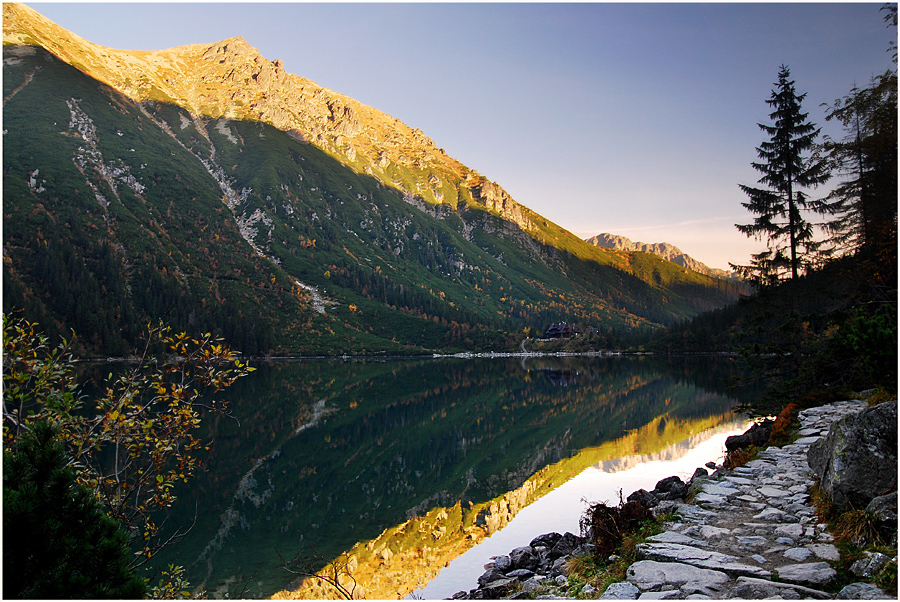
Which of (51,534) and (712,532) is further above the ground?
(51,534)

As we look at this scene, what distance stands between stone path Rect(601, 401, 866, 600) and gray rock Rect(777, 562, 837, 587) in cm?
1

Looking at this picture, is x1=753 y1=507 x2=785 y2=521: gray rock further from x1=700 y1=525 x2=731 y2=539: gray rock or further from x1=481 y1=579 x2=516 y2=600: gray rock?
x1=481 y1=579 x2=516 y2=600: gray rock

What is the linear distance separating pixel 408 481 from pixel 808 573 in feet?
67.2

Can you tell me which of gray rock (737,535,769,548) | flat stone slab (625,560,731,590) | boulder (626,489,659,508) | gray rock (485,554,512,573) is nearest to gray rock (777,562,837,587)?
flat stone slab (625,560,731,590)

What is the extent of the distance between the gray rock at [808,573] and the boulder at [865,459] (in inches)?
73.0

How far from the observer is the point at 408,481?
1026 inches

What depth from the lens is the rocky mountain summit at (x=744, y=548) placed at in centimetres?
757

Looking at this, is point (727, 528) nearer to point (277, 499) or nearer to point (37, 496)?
point (37, 496)

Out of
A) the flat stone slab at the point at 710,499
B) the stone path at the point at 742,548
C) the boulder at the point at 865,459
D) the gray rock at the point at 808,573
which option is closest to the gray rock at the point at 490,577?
the stone path at the point at 742,548

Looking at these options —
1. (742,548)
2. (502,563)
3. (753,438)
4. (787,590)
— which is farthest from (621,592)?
(753,438)

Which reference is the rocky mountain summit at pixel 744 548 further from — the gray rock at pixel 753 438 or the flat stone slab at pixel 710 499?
the gray rock at pixel 753 438

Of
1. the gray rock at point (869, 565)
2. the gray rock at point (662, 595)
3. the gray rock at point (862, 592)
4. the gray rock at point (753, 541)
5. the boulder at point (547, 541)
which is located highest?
the gray rock at point (869, 565)

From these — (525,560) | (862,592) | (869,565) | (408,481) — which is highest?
(869,565)

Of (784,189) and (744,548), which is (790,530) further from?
(784,189)
